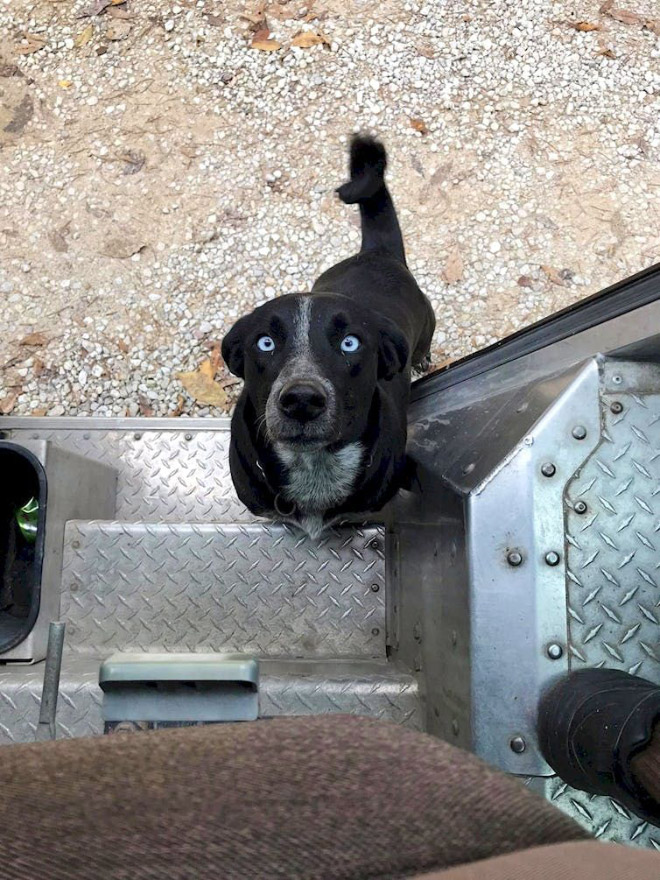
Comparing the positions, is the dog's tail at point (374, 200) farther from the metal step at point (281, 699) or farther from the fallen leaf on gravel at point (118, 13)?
the metal step at point (281, 699)

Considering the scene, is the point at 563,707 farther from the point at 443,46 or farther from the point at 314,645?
the point at 443,46

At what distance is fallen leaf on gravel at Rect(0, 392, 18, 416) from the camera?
2.84 meters

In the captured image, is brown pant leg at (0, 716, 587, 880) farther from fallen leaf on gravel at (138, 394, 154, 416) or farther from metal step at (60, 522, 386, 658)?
fallen leaf on gravel at (138, 394, 154, 416)

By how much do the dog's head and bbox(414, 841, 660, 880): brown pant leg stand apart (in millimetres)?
1529

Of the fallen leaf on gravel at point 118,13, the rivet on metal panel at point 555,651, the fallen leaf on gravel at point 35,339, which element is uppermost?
the fallen leaf on gravel at point 118,13

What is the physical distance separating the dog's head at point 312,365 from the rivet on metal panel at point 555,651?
91 centimetres

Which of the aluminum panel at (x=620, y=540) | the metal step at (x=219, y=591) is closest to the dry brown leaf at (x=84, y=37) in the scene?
the metal step at (x=219, y=591)

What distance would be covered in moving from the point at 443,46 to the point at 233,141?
44.2 inches

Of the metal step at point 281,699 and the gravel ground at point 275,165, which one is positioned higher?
the gravel ground at point 275,165

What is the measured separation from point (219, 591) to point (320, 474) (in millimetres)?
503

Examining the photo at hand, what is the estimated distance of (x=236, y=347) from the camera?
87.5 inches

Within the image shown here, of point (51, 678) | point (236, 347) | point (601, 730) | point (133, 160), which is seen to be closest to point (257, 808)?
point (51, 678)

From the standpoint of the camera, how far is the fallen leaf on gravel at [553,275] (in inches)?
122

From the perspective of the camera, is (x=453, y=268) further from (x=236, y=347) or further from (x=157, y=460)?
(x=157, y=460)
